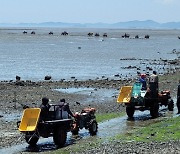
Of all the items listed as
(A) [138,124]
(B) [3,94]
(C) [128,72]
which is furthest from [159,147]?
(C) [128,72]

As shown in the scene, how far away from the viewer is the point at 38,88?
38.5 m

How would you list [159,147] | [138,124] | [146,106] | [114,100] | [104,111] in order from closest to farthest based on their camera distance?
[159,147], [138,124], [146,106], [104,111], [114,100]

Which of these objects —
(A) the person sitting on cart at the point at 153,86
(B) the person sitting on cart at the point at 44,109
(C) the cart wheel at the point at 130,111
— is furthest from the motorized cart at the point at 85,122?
(A) the person sitting on cart at the point at 153,86

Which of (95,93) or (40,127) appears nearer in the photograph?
(40,127)

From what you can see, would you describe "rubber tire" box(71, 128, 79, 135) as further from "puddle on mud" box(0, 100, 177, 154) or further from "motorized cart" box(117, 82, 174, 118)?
"motorized cart" box(117, 82, 174, 118)

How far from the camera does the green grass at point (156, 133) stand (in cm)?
1840

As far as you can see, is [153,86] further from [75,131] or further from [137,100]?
[75,131]

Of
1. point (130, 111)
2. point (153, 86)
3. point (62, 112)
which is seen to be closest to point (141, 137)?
point (62, 112)

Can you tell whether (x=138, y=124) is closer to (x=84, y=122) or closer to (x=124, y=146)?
(x=84, y=122)

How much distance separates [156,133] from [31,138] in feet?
16.0

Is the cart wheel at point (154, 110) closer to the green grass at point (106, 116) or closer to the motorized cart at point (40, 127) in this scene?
the green grass at point (106, 116)

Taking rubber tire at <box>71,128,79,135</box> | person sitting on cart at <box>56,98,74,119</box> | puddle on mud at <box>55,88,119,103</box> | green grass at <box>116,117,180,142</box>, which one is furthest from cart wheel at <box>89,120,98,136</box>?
puddle on mud at <box>55,88,119,103</box>

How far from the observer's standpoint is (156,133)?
63.7 feet

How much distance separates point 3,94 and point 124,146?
1892 cm
